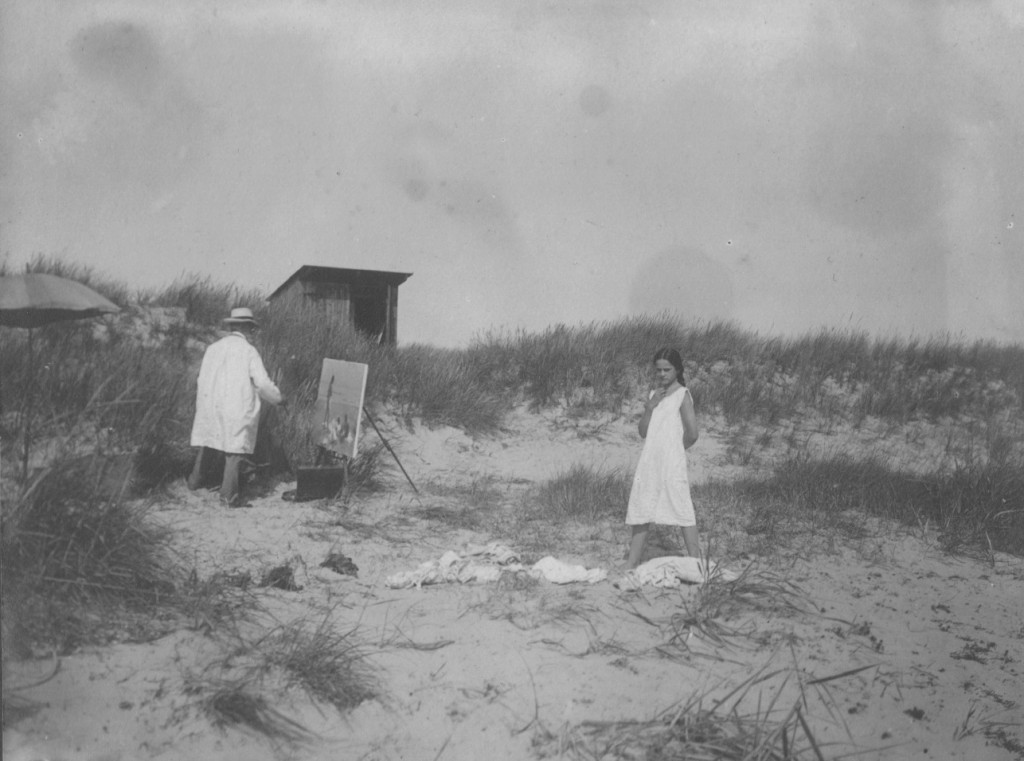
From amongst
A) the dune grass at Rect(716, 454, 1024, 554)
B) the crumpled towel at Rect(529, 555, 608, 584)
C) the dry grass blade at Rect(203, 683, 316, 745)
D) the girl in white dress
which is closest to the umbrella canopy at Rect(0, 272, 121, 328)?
the dry grass blade at Rect(203, 683, 316, 745)

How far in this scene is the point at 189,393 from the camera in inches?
296

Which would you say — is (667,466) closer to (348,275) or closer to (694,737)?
(694,737)

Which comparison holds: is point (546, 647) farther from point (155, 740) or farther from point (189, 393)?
point (189, 393)

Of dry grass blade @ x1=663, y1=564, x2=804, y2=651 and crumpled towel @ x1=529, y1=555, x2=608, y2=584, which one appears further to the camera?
crumpled towel @ x1=529, y1=555, x2=608, y2=584

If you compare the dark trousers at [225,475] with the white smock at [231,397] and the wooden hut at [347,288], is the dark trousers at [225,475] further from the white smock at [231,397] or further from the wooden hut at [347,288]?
the wooden hut at [347,288]

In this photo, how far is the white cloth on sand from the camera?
15.5 ft

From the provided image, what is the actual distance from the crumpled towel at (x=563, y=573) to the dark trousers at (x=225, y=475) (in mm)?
3166

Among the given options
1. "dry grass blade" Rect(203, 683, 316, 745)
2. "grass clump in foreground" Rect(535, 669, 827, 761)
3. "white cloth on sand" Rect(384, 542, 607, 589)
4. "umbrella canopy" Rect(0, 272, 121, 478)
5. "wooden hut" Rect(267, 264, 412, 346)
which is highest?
"wooden hut" Rect(267, 264, 412, 346)

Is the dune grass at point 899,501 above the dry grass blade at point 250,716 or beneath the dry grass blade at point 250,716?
above

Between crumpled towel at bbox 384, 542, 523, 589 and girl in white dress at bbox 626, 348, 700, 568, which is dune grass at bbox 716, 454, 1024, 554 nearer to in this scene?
girl in white dress at bbox 626, 348, 700, 568

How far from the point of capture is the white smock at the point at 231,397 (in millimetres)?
6363

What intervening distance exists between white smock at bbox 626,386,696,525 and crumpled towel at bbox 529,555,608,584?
523 mm

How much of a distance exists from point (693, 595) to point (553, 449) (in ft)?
21.2

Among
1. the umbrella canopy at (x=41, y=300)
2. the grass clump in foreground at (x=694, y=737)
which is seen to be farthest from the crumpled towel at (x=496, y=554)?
the umbrella canopy at (x=41, y=300)
